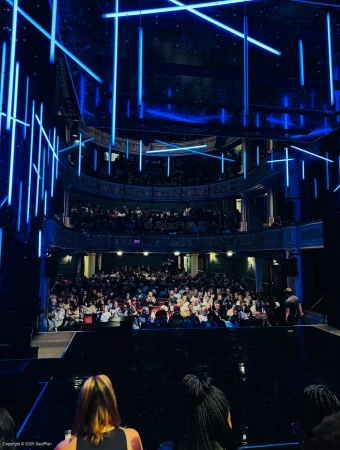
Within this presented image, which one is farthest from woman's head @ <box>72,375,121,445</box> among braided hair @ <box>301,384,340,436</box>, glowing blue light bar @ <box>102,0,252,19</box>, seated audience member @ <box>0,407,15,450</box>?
glowing blue light bar @ <box>102,0,252,19</box>

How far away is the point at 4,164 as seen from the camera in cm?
621

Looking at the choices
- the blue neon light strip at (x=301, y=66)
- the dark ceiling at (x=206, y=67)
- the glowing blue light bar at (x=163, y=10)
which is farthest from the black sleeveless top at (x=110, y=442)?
the blue neon light strip at (x=301, y=66)

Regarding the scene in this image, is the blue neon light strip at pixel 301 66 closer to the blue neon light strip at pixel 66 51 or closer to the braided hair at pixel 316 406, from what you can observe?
the blue neon light strip at pixel 66 51

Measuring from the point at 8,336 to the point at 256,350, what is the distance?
579cm

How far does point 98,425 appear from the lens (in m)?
1.75

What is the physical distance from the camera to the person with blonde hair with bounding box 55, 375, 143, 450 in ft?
5.63

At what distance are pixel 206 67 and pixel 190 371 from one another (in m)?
6.73

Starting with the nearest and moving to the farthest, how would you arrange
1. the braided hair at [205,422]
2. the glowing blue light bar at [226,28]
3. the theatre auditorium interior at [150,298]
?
the braided hair at [205,422] → the theatre auditorium interior at [150,298] → the glowing blue light bar at [226,28]

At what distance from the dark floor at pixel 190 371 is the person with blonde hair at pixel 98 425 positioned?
2.04 m

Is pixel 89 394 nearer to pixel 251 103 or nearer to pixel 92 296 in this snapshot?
pixel 251 103

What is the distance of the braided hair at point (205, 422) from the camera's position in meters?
2.03

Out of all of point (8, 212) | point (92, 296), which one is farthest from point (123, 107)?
point (92, 296)

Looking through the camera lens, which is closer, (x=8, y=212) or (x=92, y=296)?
(x=8, y=212)

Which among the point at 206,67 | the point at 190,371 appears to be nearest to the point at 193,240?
the point at 206,67
